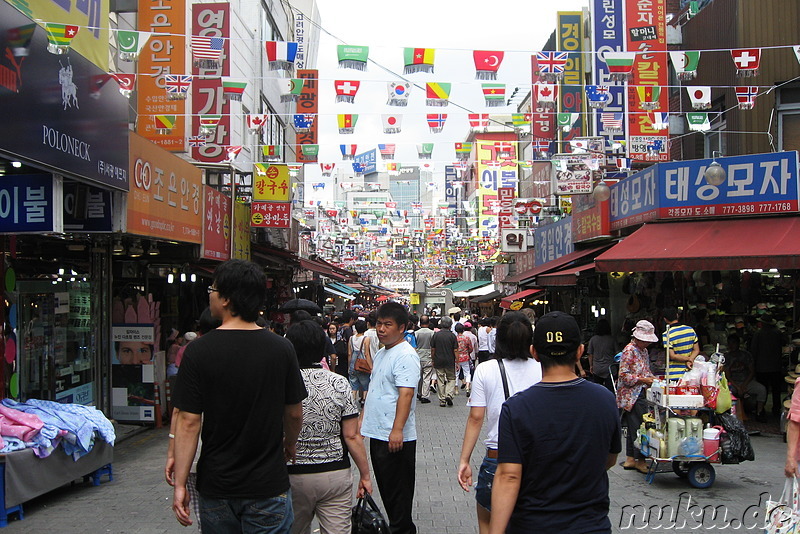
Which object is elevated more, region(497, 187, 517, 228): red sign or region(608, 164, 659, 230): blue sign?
region(497, 187, 517, 228): red sign

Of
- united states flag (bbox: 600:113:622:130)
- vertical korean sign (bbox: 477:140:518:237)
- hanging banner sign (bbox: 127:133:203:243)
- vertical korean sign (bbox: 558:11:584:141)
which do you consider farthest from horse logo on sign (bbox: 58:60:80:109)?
vertical korean sign (bbox: 477:140:518:237)

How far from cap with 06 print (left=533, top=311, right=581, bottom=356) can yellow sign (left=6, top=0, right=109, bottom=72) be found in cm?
720

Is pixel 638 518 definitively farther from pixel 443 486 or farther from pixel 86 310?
pixel 86 310

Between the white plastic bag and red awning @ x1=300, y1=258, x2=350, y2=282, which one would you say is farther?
red awning @ x1=300, y1=258, x2=350, y2=282

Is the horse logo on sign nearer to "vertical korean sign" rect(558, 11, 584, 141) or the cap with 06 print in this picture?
the cap with 06 print

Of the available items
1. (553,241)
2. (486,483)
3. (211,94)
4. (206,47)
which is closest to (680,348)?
(486,483)

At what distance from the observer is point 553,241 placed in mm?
22625

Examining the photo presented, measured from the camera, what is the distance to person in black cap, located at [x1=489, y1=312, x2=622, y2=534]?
3.14m

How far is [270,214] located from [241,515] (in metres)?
14.4

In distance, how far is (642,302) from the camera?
15328mm

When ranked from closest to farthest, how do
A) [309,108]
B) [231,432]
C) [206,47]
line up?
[231,432], [206,47], [309,108]

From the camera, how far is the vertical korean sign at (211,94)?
1565 cm

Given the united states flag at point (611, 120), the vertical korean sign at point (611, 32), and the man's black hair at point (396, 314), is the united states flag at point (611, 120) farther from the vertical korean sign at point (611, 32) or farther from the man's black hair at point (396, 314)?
the man's black hair at point (396, 314)

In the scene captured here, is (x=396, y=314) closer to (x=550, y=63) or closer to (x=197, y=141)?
(x=550, y=63)
